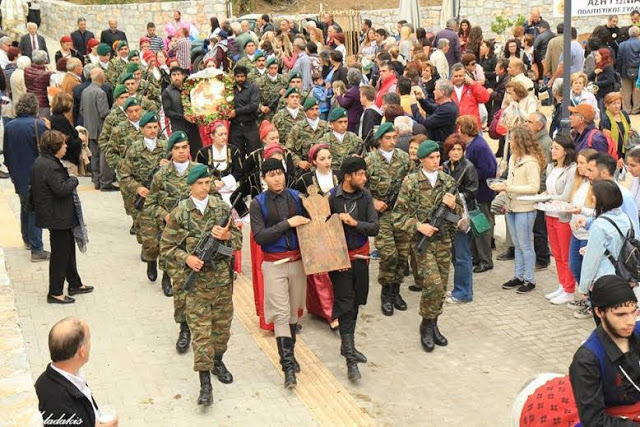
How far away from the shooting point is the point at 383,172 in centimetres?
988

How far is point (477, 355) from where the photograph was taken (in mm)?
8969

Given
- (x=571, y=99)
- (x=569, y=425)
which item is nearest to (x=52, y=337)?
(x=569, y=425)

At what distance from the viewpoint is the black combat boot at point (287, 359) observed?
823cm

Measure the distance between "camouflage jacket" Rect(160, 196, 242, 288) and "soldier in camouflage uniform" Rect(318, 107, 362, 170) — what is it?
277 cm

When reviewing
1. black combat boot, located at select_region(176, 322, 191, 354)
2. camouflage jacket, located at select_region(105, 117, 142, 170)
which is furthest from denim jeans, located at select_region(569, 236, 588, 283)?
camouflage jacket, located at select_region(105, 117, 142, 170)

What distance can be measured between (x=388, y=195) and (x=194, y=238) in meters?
2.60

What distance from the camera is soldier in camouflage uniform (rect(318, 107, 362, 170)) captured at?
10.7m

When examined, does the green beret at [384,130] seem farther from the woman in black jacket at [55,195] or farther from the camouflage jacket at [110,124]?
the camouflage jacket at [110,124]

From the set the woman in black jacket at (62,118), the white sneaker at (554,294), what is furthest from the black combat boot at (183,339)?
the woman in black jacket at (62,118)

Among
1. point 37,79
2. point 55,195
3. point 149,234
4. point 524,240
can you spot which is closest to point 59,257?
point 55,195

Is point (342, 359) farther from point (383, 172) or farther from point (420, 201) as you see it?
point (383, 172)

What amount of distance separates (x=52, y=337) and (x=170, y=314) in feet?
16.7

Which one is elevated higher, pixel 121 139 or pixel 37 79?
pixel 37 79

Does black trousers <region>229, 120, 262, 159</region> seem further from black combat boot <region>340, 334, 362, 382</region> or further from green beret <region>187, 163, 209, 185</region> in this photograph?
black combat boot <region>340, 334, 362, 382</region>
